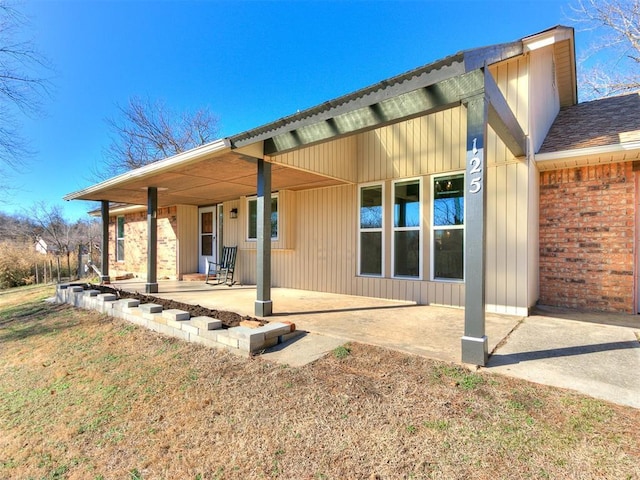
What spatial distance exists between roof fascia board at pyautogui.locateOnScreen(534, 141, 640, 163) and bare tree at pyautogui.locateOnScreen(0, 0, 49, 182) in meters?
11.5

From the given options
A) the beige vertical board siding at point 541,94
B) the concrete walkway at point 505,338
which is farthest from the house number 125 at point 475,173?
the beige vertical board siding at point 541,94

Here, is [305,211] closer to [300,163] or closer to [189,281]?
[300,163]

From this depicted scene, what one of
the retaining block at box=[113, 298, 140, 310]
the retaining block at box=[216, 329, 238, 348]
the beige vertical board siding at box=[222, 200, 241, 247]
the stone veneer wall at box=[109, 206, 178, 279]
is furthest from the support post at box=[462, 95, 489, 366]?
the stone veneer wall at box=[109, 206, 178, 279]

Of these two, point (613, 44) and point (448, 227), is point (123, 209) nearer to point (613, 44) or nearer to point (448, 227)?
point (448, 227)

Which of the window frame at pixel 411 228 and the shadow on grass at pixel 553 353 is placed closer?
the shadow on grass at pixel 553 353

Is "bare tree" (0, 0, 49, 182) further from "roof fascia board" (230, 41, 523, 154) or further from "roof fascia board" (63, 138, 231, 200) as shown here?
"roof fascia board" (230, 41, 523, 154)

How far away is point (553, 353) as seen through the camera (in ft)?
10.2

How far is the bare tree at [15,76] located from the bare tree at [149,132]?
7992 millimetres

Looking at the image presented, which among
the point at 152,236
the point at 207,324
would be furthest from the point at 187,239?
the point at 207,324

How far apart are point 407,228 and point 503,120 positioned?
8.93 ft

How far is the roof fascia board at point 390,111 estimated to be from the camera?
285 centimetres

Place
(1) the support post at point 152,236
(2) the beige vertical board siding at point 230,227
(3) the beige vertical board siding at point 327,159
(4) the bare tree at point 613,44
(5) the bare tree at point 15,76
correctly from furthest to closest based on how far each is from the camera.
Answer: (4) the bare tree at point 613,44 < (2) the beige vertical board siding at point 230,227 < (5) the bare tree at point 15,76 < (1) the support post at point 152,236 < (3) the beige vertical board siding at point 327,159

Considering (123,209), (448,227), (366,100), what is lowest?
(448,227)

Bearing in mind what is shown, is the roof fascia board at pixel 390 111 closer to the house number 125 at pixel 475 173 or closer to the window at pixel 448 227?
the house number 125 at pixel 475 173
